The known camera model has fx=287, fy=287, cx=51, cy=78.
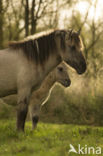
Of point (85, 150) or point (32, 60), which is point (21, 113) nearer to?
point (32, 60)

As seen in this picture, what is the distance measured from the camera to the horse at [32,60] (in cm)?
649

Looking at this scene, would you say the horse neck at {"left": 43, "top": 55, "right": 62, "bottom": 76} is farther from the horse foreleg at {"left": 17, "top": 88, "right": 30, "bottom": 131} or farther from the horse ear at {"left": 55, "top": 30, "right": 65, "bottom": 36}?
the horse foreleg at {"left": 17, "top": 88, "right": 30, "bottom": 131}

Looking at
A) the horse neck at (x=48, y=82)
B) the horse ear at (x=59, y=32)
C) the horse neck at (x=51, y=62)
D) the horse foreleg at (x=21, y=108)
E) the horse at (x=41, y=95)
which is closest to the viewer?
the horse foreleg at (x=21, y=108)

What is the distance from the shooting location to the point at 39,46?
677 cm

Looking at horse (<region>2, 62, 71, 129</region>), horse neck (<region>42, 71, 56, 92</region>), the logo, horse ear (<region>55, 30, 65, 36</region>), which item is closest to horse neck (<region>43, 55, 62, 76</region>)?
horse ear (<region>55, 30, 65, 36</region>)

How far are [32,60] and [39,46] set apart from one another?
40cm

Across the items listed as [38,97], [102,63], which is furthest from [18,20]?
[38,97]

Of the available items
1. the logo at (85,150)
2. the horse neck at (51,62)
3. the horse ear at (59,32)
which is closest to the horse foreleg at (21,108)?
the horse neck at (51,62)

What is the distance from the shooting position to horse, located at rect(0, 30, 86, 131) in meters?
6.49

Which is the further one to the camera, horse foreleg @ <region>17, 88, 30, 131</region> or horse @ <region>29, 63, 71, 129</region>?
horse @ <region>29, 63, 71, 129</region>

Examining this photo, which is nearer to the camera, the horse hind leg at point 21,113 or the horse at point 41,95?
the horse hind leg at point 21,113

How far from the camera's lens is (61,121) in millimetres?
13047

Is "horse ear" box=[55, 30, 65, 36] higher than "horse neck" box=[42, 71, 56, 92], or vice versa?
"horse ear" box=[55, 30, 65, 36]

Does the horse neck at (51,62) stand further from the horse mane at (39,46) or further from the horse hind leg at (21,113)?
the horse hind leg at (21,113)
